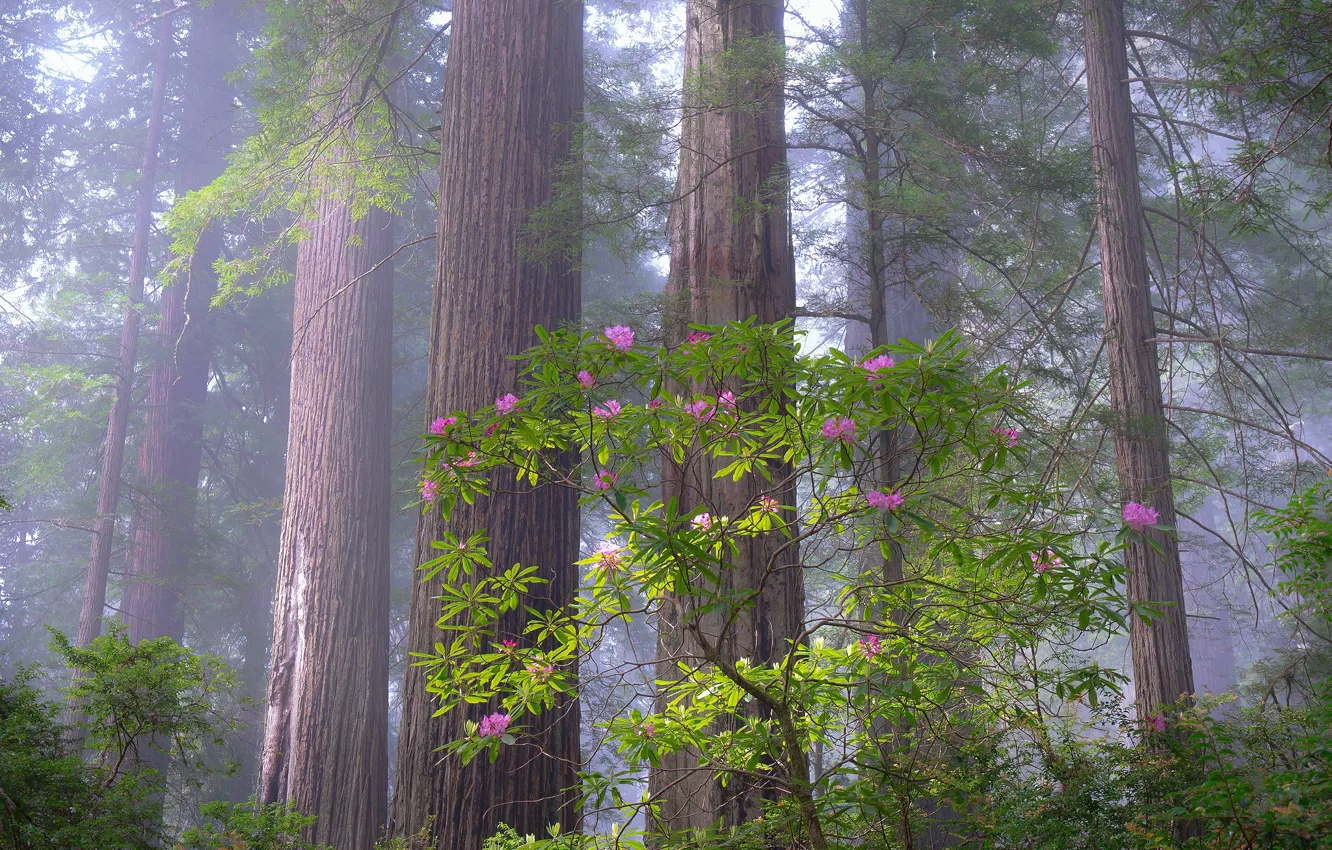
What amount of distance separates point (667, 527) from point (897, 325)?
980 centimetres

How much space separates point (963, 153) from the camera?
526 cm

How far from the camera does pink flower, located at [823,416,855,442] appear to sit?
2520mm

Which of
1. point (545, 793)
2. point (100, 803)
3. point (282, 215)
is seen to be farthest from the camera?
point (282, 215)

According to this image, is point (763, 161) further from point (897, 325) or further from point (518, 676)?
point (897, 325)

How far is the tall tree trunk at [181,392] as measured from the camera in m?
13.3

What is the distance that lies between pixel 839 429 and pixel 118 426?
12664 millimetres

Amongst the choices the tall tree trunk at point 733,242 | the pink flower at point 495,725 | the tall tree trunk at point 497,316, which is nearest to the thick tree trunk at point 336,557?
the tall tree trunk at point 497,316

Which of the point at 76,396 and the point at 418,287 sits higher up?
the point at 418,287

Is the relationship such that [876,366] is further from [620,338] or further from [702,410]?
[620,338]

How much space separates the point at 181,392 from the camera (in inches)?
586

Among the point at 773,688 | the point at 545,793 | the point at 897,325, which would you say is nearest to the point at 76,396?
the point at 897,325

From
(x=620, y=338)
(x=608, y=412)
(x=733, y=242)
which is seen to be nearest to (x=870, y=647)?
(x=608, y=412)

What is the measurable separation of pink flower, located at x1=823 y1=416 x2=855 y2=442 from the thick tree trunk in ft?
14.9

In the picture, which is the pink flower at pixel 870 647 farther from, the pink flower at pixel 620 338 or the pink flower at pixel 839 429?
the pink flower at pixel 620 338
